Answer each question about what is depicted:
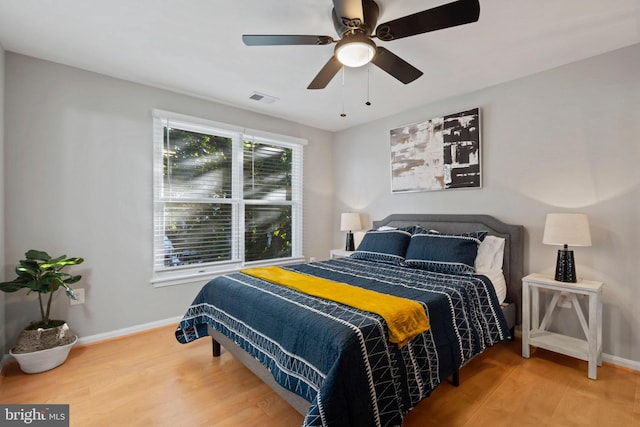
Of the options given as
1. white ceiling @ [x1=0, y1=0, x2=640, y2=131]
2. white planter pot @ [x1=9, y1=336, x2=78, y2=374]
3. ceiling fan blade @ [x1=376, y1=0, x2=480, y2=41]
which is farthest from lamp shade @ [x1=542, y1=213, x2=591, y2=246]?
white planter pot @ [x1=9, y1=336, x2=78, y2=374]

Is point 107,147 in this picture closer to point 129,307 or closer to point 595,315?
point 129,307

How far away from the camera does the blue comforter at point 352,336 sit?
1.35 m

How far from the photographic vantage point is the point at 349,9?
5.11ft

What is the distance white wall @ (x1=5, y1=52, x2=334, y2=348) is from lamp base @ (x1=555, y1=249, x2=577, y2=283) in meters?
3.62

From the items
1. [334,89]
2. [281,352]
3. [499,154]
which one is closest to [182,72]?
[334,89]

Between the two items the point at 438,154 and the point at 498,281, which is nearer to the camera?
the point at 498,281

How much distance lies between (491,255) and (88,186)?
12.9 feet

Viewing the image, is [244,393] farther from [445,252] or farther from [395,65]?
[395,65]

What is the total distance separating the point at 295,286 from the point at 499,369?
1.77 metres

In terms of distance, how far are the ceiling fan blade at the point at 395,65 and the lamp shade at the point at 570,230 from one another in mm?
1635

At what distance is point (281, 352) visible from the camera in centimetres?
166

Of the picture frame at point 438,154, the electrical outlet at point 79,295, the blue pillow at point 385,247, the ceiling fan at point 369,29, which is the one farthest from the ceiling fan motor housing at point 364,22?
the electrical outlet at point 79,295

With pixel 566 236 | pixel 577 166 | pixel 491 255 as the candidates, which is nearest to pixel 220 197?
pixel 491 255

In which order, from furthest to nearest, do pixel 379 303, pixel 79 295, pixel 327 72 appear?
pixel 79 295 → pixel 327 72 → pixel 379 303
